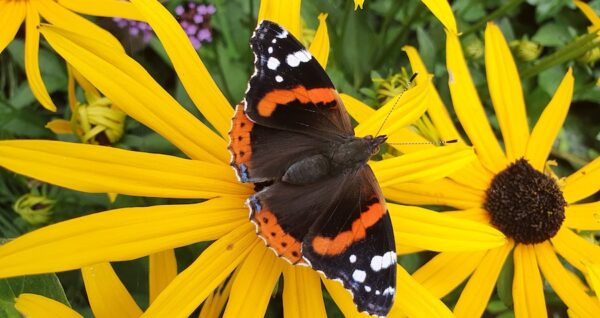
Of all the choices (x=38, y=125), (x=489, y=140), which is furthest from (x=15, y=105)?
(x=489, y=140)

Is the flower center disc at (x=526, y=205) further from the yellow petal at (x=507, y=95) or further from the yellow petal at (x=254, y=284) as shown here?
the yellow petal at (x=254, y=284)

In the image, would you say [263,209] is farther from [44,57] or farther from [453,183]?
[44,57]

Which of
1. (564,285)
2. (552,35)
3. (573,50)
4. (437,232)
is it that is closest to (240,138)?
(437,232)

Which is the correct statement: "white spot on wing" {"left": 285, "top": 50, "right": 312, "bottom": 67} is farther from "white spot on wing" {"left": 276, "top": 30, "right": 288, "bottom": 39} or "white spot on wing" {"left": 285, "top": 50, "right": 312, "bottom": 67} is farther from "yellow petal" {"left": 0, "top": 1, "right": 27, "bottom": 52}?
"yellow petal" {"left": 0, "top": 1, "right": 27, "bottom": 52}

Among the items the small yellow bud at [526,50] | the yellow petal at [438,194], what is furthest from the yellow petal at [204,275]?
the small yellow bud at [526,50]

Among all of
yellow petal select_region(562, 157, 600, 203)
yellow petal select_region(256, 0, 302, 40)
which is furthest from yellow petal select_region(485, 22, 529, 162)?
yellow petal select_region(256, 0, 302, 40)
